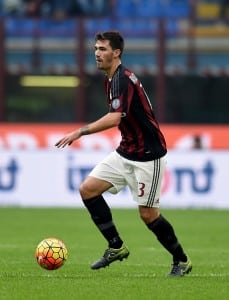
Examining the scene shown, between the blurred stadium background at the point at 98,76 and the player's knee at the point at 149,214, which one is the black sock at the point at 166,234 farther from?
the blurred stadium background at the point at 98,76

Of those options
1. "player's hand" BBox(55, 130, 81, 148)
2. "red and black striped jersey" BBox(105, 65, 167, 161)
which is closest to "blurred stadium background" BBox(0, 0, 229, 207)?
"red and black striped jersey" BBox(105, 65, 167, 161)

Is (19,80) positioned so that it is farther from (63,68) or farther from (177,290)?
(177,290)

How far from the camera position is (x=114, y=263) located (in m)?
11.8

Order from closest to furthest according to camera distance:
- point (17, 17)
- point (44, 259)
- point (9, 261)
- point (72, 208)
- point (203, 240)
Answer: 1. point (44, 259)
2. point (9, 261)
3. point (203, 240)
4. point (72, 208)
5. point (17, 17)

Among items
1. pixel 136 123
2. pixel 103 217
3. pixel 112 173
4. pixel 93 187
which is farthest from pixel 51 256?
pixel 136 123

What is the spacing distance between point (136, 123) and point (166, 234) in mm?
1126

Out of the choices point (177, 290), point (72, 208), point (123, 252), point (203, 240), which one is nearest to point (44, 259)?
point (123, 252)

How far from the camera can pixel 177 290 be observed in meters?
9.05

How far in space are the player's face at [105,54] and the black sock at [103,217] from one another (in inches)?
51.4

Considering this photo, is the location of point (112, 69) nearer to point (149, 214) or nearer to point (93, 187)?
point (93, 187)

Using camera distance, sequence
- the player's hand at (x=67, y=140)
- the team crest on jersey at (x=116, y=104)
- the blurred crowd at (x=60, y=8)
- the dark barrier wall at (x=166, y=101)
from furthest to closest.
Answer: the blurred crowd at (x=60, y=8)
the dark barrier wall at (x=166, y=101)
the team crest on jersey at (x=116, y=104)
the player's hand at (x=67, y=140)

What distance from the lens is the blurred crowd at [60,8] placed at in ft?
91.0

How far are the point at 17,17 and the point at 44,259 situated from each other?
17975 mm

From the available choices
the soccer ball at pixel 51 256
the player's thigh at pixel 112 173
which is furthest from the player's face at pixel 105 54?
the soccer ball at pixel 51 256
